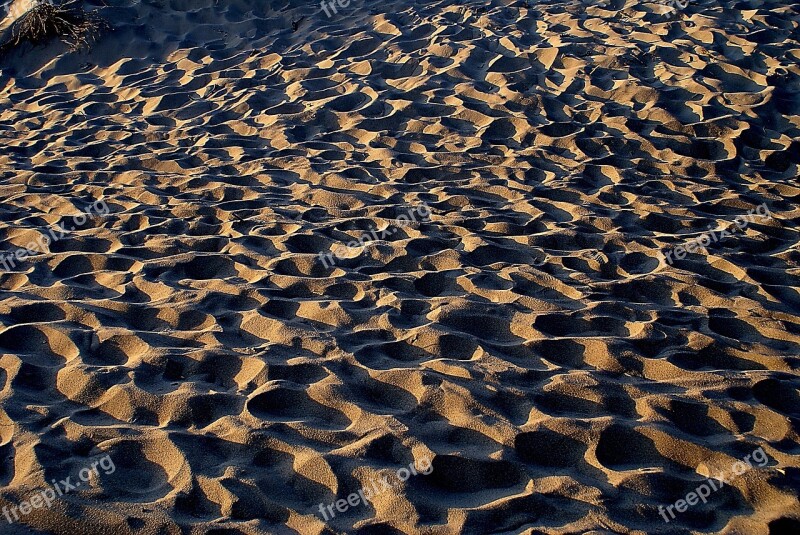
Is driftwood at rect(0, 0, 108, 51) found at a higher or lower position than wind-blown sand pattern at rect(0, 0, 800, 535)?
higher

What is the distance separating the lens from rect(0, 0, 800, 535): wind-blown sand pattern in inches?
103

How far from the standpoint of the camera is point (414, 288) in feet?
12.6

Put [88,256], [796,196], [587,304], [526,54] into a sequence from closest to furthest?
[587,304]
[88,256]
[796,196]
[526,54]

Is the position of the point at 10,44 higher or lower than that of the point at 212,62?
higher

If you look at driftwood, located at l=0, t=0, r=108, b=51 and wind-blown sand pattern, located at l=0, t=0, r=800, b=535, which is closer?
wind-blown sand pattern, located at l=0, t=0, r=800, b=535

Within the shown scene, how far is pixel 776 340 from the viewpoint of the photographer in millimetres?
3463

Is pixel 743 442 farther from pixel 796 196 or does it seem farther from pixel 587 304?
pixel 796 196

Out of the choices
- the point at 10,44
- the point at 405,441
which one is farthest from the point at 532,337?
the point at 10,44

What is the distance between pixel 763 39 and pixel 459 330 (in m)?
6.04

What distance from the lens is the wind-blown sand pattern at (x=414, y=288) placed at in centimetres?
261

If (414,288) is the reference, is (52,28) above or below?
above

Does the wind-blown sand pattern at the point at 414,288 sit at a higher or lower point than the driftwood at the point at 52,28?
lower

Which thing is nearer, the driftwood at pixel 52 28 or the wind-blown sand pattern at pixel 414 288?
the wind-blown sand pattern at pixel 414 288

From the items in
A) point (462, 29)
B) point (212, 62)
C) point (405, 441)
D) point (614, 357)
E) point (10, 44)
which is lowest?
point (614, 357)
